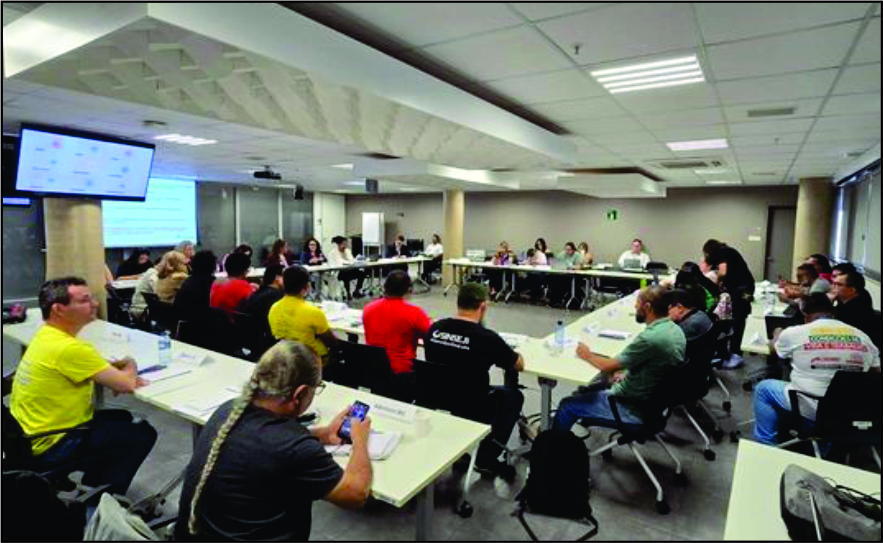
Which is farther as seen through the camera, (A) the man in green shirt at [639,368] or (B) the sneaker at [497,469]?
(B) the sneaker at [497,469]

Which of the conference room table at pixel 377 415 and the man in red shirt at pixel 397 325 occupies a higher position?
the man in red shirt at pixel 397 325

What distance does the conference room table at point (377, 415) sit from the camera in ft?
5.76

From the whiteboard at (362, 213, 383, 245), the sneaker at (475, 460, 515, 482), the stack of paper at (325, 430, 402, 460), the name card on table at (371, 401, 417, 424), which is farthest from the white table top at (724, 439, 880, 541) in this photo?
the whiteboard at (362, 213, 383, 245)

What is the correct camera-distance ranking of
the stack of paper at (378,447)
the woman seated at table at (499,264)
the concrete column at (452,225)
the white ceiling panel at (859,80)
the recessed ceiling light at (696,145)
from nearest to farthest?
the stack of paper at (378,447), the white ceiling panel at (859,80), the recessed ceiling light at (696,145), the woman seated at table at (499,264), the concrete column at (452,225)

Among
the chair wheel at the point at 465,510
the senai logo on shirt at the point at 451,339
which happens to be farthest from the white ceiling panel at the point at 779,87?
the chair wheel at the point at 465,510

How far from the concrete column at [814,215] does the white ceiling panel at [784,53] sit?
7.58 meters

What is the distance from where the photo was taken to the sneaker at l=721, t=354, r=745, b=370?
5278 millimetres

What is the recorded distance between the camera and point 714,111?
13.9 feet

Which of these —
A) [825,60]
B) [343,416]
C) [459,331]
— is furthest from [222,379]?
[825,60]

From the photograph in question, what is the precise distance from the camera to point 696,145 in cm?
596

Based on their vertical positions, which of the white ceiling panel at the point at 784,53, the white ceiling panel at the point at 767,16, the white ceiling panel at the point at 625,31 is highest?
the white ceiling panel at the point at 625,31

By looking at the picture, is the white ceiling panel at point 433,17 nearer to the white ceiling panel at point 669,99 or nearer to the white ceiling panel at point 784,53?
the white ceiling panel at point 784,53

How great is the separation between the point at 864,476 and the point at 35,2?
4.39 metres

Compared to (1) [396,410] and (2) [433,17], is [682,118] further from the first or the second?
(1) [396,410]
